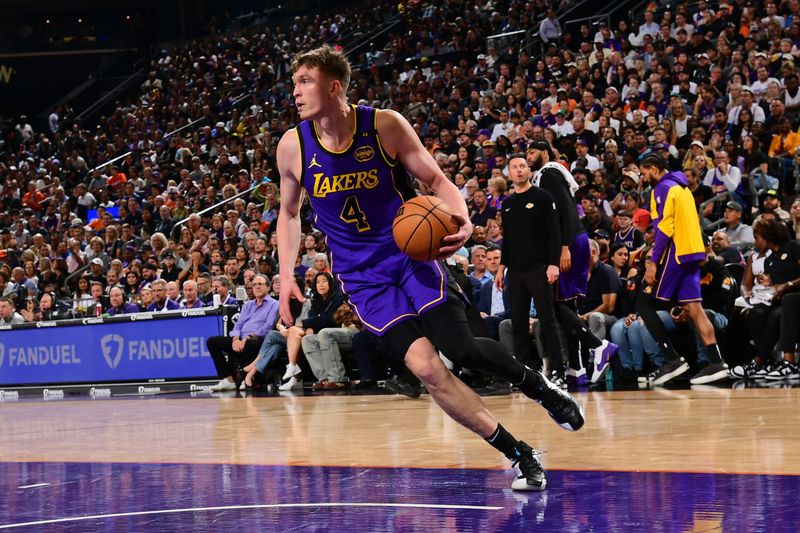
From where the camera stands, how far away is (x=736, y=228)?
1114cm

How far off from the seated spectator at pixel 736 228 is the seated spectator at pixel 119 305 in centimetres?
773

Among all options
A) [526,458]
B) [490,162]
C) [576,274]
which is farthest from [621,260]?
[526,458]

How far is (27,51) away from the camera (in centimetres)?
3562

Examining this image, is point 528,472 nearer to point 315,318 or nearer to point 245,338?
point 315,318

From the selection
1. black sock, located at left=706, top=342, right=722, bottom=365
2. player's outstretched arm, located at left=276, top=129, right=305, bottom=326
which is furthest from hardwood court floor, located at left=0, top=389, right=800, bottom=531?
player's outstretched arm, located at left=276, top=129, right=305, bottom=326

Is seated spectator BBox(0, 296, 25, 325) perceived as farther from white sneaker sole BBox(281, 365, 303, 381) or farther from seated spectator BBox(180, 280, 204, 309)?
white sneaker sole BBox(281, 365, 303, 381)

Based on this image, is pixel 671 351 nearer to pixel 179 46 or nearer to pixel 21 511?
pixel 21 511

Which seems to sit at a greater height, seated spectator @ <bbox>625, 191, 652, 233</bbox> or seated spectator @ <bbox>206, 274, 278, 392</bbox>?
seated spectator @ <bbox>625, 191, 652, 233</bbox>

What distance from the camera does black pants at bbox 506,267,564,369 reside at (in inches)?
353

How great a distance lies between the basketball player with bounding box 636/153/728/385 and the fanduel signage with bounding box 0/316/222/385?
18.7ft

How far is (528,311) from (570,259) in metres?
0.56

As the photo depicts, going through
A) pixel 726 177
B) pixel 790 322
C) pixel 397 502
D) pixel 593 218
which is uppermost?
pixel 726 177

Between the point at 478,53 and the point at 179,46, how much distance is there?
1492cm

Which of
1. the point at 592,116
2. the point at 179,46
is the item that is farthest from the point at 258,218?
A: the point at 179,46
